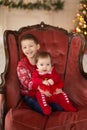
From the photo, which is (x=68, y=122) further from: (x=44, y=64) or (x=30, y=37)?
(x=30, y=37)

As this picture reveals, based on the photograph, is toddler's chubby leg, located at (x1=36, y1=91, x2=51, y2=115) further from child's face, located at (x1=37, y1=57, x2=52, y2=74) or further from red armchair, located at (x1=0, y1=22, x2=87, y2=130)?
child's face, located at (x1=37, y1=57, x2=52, y2=74)

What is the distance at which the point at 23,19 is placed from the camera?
5.78 meters

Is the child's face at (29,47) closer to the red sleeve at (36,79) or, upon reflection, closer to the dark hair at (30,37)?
the dark hair at (30,37)

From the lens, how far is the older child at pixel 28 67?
7.55 feet

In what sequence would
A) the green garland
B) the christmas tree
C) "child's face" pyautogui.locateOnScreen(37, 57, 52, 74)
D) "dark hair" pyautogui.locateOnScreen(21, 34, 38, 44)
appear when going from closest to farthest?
1. "child's face" pyautogui.locateOnScreen(37, 57, 52, 74)
2. "dark hair" pyautogui.locateOnScreen(21, 34, 38, 44)
3. the christmas tree
4. the green garland

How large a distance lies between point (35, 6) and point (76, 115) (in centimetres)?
403

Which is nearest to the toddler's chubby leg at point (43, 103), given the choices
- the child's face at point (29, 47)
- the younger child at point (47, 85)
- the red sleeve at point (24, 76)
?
the younger child at point (47, 85)

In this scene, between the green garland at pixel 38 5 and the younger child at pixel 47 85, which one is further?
the green garland at pixel 38 5

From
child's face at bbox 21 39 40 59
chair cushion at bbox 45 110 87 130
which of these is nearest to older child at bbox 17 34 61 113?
child's face at bbox 21 39 40 59

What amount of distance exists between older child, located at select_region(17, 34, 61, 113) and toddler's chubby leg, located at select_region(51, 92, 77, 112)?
173 mm

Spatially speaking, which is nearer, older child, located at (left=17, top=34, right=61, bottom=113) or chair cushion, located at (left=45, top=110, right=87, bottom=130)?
chair cushion, located at (left=45, top=110, right=87, bottom=130)

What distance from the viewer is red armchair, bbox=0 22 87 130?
1.92 metres

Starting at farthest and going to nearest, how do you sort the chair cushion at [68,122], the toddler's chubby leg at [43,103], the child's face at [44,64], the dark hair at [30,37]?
the dark hair at [30,37]
the child's face at [44,64]
the toddler's chubby leg at [43,103]
the chair cushion at [68,122]

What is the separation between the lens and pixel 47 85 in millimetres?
2252
